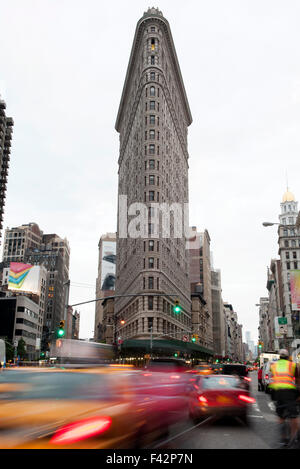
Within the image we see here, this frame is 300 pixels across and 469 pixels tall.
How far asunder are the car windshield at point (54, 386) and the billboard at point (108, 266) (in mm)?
171945

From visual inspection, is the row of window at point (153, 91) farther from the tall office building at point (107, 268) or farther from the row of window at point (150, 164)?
the tall office building at point (107, 268)

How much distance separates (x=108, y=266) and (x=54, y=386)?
182m

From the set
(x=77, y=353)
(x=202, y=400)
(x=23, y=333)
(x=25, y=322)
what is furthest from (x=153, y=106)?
(x=202, y=400)

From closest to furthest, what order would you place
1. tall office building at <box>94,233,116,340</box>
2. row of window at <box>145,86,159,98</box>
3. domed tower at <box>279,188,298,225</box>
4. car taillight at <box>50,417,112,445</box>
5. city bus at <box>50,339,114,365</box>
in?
1. car taillight at <box>50,417,112,445</box>
2. city bus at <box>50,339,114,365</box>
3. row of window at <box>145,86,159,98</box>
4. domed tower at <box>279,188,298,225</box>
5. tall office building at <box>94,233,116,340</box>

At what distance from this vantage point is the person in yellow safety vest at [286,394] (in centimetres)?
855

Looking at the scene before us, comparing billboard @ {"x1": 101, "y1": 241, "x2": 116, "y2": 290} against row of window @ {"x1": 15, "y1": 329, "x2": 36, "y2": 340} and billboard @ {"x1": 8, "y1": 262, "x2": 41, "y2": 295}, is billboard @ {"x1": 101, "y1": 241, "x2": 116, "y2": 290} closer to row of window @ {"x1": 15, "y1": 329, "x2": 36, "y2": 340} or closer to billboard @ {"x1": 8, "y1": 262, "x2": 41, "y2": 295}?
row of window @ {"x1": 15, "y1": 329, "x2": 36, "y2": 340}

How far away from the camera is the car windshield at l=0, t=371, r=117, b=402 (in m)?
6.11

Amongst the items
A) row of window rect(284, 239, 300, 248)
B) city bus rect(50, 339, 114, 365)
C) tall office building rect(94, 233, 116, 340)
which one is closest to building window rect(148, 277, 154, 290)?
city bus rect(50, 339, 114, 365)

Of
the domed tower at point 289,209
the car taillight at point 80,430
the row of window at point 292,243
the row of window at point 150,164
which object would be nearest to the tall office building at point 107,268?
the domed tower at point 289,209

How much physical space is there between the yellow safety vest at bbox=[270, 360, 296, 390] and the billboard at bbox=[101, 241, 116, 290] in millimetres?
170198

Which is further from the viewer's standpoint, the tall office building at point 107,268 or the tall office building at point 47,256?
the tall office building at point 107,268

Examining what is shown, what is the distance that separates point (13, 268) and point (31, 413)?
333 feet

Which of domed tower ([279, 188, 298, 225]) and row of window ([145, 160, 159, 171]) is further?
domed tower ([279, 188, 298, 225])
